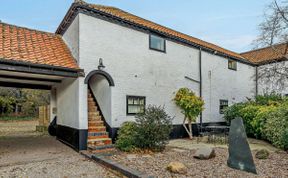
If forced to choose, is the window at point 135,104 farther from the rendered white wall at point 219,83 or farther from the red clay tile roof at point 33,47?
the rendered white wall at point 219,83

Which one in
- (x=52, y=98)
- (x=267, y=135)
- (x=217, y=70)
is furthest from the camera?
(x=217, y=70)

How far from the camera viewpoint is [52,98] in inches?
554

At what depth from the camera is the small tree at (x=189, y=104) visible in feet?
38.8

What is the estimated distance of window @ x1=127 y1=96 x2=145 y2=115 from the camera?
10.5 m

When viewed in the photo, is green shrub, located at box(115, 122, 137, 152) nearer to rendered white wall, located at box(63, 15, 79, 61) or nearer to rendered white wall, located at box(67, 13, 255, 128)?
rendered white wall, located at box(67, 13, 255, 128)

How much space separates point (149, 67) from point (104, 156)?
5.42 m

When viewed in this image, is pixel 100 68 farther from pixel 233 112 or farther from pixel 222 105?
pixel 222 105

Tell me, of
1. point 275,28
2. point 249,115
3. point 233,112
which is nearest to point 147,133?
point 249,115

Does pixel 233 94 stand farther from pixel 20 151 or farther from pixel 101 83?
pixel 20 151

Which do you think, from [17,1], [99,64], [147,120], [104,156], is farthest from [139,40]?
[17,1]

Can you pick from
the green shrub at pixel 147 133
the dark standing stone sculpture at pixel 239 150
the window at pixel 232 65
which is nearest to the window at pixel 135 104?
the green shrub at pixel 147 133

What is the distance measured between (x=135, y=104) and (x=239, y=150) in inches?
222

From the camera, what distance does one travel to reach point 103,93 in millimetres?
10562

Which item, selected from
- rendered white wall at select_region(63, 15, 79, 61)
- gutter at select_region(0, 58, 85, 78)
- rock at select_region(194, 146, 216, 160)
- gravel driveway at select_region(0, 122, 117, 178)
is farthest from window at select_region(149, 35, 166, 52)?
gravel driveway at select_region(0, 122, 117, 178)
